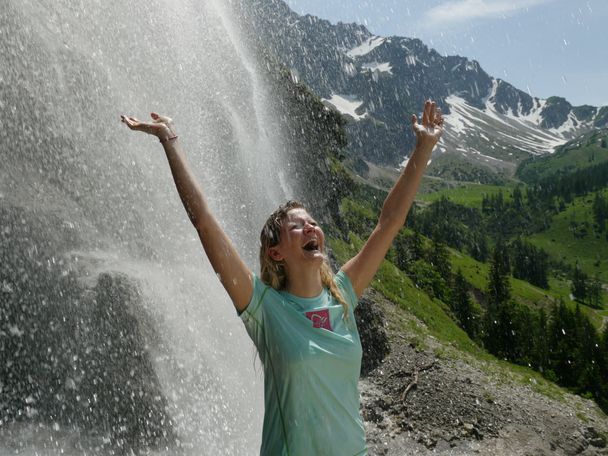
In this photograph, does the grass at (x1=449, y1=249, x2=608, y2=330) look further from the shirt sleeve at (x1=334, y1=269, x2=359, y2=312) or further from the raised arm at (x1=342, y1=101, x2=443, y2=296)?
the shirt sleeve at (x1=334, y1=269, x2=359, y2=312)

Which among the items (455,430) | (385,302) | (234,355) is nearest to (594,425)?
(455,430)

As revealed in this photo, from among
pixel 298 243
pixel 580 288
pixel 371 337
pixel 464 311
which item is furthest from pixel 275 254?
pixel 580 288

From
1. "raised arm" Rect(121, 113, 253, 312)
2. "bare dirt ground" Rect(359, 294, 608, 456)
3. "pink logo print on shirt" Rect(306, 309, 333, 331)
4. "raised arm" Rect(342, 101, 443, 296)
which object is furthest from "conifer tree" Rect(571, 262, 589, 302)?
"raised arm" Rect(121, 113, 253, 312)

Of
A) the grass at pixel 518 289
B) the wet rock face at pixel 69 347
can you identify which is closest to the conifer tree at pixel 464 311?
the grass at pixel 518 289

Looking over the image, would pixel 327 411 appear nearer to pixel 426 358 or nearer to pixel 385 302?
pixel 426 358

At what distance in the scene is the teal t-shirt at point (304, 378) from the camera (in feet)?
10.8

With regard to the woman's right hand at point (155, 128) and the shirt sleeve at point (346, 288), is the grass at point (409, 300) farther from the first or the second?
the woman's right hand at point (155, 128)

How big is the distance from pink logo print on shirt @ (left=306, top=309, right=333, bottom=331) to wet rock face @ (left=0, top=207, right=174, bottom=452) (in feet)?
30.3

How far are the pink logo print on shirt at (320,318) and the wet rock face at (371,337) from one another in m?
23.4

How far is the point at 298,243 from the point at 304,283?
25 centimetres

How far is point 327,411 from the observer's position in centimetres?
333

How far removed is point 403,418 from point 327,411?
66.3 ft

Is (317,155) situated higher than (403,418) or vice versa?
(317,155)

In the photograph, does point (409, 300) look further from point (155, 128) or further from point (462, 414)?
point (155, 128)
